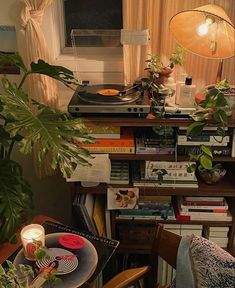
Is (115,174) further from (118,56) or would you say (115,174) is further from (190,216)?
(118,56)

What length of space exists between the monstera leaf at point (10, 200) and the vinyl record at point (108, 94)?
16.9 inches

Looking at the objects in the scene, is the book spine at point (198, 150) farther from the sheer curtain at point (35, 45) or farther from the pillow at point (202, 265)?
the sheer curtain at point (35, 45)

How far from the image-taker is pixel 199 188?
160 cm

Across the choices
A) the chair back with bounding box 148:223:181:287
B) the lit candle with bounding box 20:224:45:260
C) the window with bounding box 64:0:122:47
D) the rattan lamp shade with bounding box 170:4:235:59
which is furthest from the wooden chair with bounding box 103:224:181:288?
the window with bounding box 64:0:122:47

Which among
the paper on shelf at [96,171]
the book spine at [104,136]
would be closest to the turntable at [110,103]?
the book spine at [104,136]

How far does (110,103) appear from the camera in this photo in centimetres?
143

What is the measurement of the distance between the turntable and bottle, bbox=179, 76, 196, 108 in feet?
0.48

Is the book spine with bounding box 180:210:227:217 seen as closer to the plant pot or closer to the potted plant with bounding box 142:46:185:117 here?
the plant pot

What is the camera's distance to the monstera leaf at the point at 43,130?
1019mm

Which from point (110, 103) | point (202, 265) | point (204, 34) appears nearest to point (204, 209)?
point (202, 265)

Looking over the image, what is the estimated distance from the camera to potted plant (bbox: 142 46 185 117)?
1521 millimetres

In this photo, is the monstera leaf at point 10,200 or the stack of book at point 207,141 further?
the stack of book at point 207,141

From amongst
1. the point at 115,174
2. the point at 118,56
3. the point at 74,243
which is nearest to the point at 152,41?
the point at 118,56

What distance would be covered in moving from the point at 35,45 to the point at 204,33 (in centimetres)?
79
